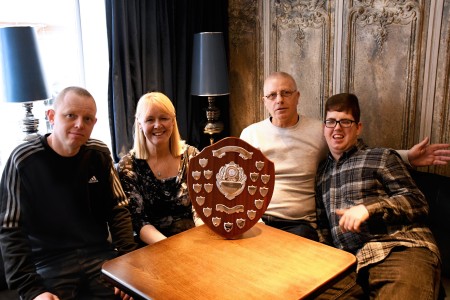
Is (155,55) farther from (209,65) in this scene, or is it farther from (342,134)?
(342,134)

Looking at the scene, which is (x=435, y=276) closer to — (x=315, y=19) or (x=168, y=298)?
(x=168, y=298)

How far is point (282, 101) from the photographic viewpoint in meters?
2.27

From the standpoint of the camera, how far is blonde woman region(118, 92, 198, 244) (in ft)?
6.57

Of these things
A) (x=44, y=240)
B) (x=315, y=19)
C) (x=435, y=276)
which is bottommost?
(x=435, y=276)

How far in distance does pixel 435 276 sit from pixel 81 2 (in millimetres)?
2613

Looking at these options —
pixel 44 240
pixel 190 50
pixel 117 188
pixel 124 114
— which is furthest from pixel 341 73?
pixel 44 240

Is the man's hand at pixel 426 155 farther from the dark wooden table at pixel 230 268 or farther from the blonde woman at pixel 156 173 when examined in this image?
the blonde woman at pixel 156 173

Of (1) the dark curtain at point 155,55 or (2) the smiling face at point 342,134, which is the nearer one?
(2) the smiling face at point 342,134

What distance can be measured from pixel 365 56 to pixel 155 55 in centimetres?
143

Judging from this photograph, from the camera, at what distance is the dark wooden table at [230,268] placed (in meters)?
1.26

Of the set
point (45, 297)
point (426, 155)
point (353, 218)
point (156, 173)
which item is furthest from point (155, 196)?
point (426, 155)

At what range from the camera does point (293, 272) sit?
1.36 metres

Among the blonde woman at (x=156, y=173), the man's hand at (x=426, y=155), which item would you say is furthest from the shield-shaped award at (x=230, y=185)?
the man's hand at (x=426, y=155)

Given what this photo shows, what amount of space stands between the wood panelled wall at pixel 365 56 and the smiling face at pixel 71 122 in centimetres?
174
